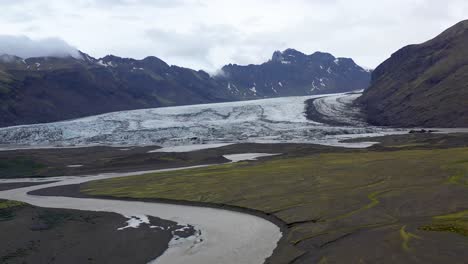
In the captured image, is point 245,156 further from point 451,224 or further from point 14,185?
point 451,224

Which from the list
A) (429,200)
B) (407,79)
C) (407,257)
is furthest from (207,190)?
(407,79)

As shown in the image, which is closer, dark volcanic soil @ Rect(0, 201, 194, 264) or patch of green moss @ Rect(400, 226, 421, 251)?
patch of green moss @ Rect(400, 226, 421, 251)

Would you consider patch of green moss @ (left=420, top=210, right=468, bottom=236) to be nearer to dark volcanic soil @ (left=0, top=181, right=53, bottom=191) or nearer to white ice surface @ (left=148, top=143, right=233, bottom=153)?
dark volcanic soil @ (left=0, top=181, right=53, bottom=191)

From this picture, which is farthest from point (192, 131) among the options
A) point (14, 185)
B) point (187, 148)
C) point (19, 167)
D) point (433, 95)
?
point (433, 95)

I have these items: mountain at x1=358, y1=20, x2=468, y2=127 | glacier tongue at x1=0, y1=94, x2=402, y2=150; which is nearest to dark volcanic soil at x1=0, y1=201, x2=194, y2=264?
glacier tongue at x1=0, y1=94, x2=402, y2=150

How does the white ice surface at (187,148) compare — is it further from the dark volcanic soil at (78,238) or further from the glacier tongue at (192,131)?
the dark volcanic soil at (78,238)
